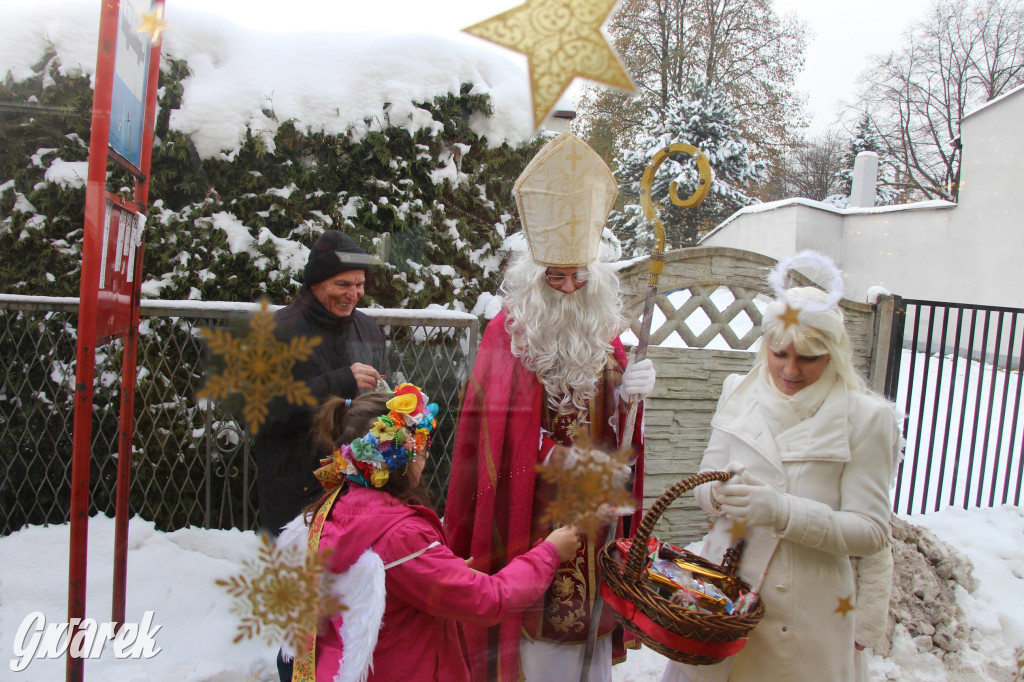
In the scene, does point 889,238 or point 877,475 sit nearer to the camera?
point 877,475

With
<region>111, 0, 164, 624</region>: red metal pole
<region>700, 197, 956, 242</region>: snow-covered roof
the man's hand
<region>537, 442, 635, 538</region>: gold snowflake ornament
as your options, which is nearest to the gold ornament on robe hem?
<region>537, 442, 635, 538</region>: gold snowflake ornament

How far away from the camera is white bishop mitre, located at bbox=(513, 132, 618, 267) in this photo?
1236 mm

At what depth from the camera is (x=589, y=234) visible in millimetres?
1295

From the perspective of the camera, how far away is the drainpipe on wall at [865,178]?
1228 mm

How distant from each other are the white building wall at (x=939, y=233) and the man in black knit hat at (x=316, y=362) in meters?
0.84

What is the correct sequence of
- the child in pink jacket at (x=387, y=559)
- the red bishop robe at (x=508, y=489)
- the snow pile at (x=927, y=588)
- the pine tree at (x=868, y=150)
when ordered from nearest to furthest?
the child in pink jacket at (x=387, y=559) < the pine tree at (x=868, y=150) < the red bishop robe at (x=508, y=489) < the snow pile at (x=927, y=588)

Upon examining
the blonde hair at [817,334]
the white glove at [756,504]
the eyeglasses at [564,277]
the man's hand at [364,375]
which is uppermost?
the eyeglasses at [564,277]

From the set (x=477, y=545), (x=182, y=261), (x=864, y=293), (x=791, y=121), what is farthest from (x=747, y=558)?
(x=182, y=261)

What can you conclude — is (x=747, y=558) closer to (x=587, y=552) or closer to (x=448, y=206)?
(x=587, y=552)

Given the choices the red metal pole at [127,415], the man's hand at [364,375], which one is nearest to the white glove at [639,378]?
the man's hand at [364,375]

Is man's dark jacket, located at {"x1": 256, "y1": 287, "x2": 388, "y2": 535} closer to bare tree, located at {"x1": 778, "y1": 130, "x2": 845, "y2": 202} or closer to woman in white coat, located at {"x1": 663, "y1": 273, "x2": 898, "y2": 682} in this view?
woman in white coat, located at {"x1": 663, "y1": 273, "x2": 898, "y2": 682}

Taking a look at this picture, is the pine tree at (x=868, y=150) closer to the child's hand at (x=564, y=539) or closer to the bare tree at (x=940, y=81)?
the bare tree at (x=940, y=81)

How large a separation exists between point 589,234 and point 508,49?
1.40 feet

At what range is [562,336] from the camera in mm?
1405
